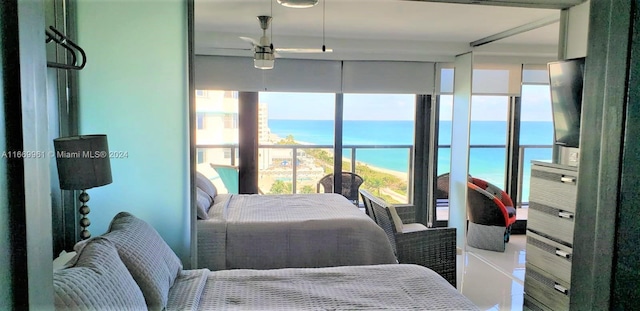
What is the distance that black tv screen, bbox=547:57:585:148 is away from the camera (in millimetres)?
2193

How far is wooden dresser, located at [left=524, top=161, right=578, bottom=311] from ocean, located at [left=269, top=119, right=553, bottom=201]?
277 centimetres

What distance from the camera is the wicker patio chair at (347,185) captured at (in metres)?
5.39

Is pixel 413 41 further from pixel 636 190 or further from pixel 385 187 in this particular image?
pixel 636 190

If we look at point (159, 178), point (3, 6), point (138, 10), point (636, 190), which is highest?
point (138, 10)

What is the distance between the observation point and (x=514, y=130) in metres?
5.45

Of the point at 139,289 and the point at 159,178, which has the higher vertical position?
the point at 159,178

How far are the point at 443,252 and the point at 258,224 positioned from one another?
1.46m

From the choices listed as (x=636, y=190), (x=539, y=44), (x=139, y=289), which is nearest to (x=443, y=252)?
(x=139, y=289)

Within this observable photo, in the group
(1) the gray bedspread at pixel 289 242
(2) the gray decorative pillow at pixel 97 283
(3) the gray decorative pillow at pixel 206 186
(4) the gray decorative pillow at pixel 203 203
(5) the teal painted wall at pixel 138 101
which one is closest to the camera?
(2) the gray decorative pillow at pixel 97 283

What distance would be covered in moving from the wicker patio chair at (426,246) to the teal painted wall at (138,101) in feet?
5.57

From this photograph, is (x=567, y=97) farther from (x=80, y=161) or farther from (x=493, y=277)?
(x=80, y=161)

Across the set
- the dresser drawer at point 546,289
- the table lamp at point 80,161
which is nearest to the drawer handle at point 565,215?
the dresser drawer at point 546,289

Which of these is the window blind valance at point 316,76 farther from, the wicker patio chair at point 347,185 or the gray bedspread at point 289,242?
the gray bedspread at point 289,242

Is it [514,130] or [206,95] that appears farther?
[514,130]
